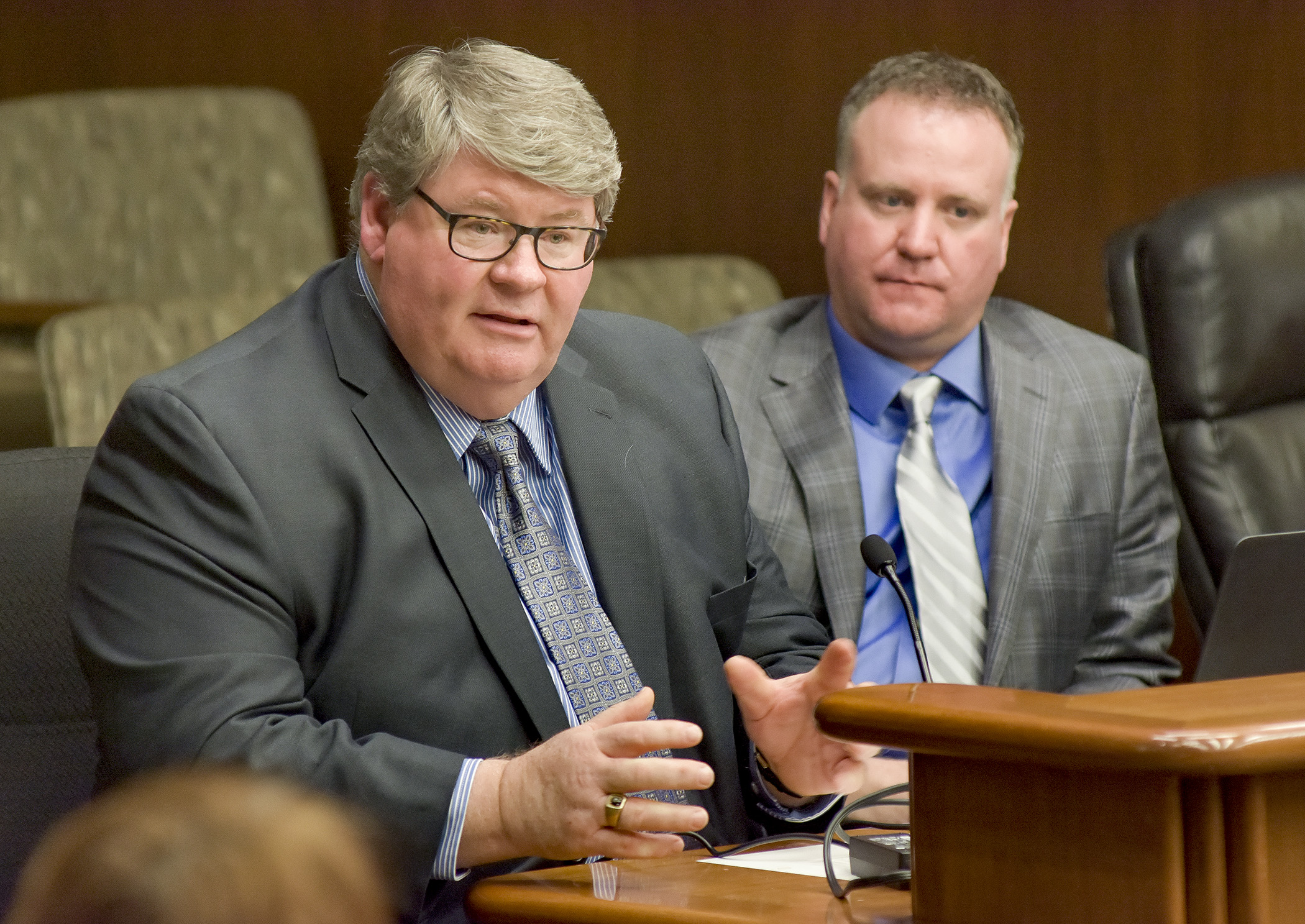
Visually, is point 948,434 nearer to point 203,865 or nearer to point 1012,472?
point 1012,472

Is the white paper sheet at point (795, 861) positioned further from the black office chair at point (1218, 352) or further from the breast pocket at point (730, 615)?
the black office chair at point (1218, 352)

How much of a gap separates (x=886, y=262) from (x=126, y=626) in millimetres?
1297

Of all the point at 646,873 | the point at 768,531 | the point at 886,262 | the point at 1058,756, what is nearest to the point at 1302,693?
the point at 1058,756

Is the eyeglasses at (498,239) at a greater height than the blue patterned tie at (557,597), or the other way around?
the eyeglasses at (498,239)

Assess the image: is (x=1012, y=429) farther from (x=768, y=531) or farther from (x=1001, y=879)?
(x=1001, y=879)

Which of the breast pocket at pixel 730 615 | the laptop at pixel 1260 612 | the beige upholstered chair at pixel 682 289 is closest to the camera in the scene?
the laptop at pixel 1260 612

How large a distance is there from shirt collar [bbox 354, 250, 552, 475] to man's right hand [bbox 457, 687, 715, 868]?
368 millimetres

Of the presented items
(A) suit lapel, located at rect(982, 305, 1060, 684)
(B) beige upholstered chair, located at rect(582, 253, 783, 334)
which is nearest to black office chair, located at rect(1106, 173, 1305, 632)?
(A) suit lapel, located at rect(982, 305, 1060, 684)

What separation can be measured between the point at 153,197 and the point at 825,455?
5.00 ft

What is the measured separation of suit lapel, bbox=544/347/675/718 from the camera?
153 centimetres

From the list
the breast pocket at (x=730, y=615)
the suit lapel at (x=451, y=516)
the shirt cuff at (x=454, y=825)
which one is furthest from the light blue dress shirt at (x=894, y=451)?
the shirt cuff at (x=454, y=825)

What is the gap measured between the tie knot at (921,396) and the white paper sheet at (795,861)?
1.00 meters

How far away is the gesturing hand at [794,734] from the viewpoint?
1.34 meters

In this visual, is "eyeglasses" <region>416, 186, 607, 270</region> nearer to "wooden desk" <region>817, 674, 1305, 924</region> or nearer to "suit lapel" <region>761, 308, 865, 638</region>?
"wooden desk" <region>817, 674, 1305, 924</region>
